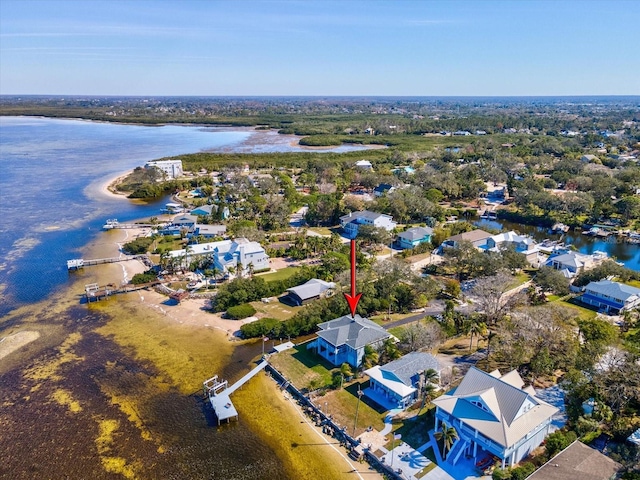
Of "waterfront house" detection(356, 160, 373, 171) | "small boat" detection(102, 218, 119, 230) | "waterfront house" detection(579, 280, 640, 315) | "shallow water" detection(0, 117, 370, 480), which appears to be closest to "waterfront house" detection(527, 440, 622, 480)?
"shallow water" detection(0, 117, 370, 480)

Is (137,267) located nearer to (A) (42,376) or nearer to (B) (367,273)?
(A) (42,376)

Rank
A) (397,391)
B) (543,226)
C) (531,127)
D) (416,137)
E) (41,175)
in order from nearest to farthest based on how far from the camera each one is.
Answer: (397,391) → (543,226) → (41,175) → (416,137) → (531,127)

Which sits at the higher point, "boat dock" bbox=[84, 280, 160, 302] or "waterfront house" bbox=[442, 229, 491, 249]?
"waterfront house" bbox=[442, 229, 491, 249]

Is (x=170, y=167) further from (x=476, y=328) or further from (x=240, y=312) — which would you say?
(x=476, y=328)

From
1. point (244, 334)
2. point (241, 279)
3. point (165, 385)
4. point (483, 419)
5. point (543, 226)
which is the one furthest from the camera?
point (543, 226)

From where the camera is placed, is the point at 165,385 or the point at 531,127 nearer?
the point at 165,385

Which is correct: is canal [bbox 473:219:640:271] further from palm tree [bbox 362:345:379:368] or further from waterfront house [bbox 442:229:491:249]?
palm tree [bbox 362:345:379:368]

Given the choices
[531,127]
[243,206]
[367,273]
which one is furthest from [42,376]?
[531,127]
